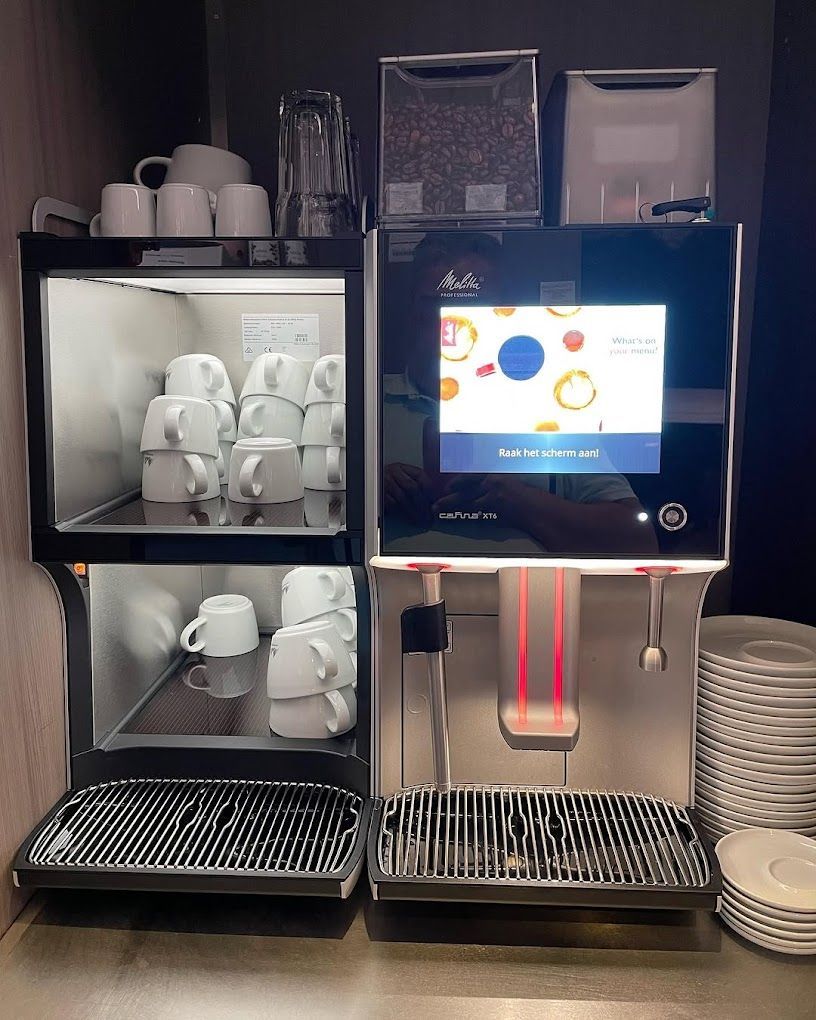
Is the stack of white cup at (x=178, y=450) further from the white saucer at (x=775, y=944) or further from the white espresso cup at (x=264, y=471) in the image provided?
the white saucer at (x=775, y=944)

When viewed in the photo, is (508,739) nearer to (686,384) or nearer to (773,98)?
(686,384)

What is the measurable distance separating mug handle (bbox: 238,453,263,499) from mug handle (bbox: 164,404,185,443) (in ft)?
0.31

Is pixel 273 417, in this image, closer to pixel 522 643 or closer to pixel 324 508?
pixel 324 508

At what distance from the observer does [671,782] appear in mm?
1137

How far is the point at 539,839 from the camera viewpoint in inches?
42.3

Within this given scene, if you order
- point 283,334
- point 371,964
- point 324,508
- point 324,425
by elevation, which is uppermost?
point 283,334

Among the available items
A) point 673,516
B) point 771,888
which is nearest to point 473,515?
point 673,516

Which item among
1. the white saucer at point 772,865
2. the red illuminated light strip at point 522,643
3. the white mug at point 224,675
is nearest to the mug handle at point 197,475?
the white mug at point 224,675

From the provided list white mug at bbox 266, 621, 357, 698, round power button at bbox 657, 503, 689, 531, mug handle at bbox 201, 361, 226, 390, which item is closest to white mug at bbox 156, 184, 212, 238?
mug handle at bbox 201, 361, 226, 390

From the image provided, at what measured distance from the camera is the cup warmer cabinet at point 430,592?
98cm

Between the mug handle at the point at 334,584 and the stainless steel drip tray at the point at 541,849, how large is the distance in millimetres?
322

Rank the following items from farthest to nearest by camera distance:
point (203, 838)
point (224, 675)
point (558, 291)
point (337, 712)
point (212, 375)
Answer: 1. point (224, 675)
2. point (212, 375)
3. point (337, 712)
4. point (203, 838)
5. point (558, 291)

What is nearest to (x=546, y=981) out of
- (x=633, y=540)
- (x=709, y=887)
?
(x=709, y=887)

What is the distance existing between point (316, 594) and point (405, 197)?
0.58 m
